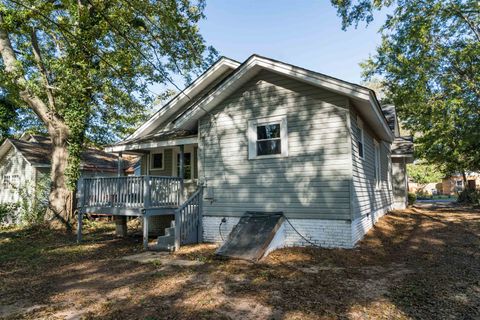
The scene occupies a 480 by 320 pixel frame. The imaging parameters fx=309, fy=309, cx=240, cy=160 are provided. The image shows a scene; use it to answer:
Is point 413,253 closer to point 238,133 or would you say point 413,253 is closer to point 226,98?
point 238,133

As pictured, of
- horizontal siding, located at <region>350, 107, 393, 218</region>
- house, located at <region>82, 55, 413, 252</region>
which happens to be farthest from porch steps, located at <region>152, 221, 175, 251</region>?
horizontal siding, located at <region>350, 107, 393, 218</region>

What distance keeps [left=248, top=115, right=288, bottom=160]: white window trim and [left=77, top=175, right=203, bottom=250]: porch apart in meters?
2.21

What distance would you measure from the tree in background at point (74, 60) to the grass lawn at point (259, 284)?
18.6 ft

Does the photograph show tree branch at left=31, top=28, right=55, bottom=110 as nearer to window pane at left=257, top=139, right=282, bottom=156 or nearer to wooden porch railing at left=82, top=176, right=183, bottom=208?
wooden porch railing at left=82, top=176, right=183, bottom=208

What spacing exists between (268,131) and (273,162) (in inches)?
39.0

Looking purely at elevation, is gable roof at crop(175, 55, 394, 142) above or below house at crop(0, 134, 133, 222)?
above

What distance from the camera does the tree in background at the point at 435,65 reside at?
1714cm

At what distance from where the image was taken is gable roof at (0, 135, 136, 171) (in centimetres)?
1789

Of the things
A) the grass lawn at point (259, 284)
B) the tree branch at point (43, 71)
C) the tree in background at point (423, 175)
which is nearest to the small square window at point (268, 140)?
the grass lawn at point (259, 284)

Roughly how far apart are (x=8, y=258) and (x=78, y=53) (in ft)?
27.9

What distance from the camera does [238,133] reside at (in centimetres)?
977

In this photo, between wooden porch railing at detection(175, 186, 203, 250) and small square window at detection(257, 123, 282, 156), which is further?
small square window at detection(257, 123, 282, 156)

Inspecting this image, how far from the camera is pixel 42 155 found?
18.6 m

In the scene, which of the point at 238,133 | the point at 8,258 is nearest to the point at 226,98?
the point at 238,133
